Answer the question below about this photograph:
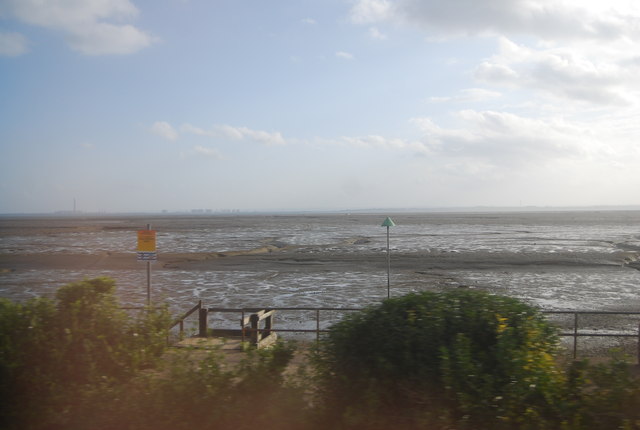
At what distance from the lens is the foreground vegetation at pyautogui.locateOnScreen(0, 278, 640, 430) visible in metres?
4.09

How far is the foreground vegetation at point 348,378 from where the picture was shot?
4090 millimetres

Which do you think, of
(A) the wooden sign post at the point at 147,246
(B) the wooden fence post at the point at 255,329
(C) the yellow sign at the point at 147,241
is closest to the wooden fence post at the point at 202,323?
(B) the wooden fence post at the point at 255,329

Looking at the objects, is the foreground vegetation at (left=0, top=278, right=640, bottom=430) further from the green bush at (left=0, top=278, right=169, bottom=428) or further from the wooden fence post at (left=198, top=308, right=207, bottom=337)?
the wooden fence post at (left=198, top=308, right=207, bottom=337)

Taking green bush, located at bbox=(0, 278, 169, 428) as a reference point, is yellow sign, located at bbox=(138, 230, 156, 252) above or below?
above

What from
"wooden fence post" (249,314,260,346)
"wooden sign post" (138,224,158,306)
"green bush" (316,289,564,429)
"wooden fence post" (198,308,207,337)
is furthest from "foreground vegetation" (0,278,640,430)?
"wooden fence post" (198,308,207,337)

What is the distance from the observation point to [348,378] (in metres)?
4.27

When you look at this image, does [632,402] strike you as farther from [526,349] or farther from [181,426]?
[181,426]

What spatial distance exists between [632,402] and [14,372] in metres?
5.46

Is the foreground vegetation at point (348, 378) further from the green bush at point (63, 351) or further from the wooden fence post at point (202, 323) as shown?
the wooden fence post at point (202, 323)

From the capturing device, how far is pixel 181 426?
14.4 feet

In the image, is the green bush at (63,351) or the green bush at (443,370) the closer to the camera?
the green bush at (443,370)

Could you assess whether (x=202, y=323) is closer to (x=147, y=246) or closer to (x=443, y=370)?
(x=147, y=246)

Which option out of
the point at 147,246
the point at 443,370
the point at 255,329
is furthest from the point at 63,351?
the point at 255,329

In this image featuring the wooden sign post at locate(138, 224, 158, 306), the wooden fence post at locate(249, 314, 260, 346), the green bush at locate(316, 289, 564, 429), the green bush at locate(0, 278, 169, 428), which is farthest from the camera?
the wooden fence post at locate(249, 314, 260, 346)
